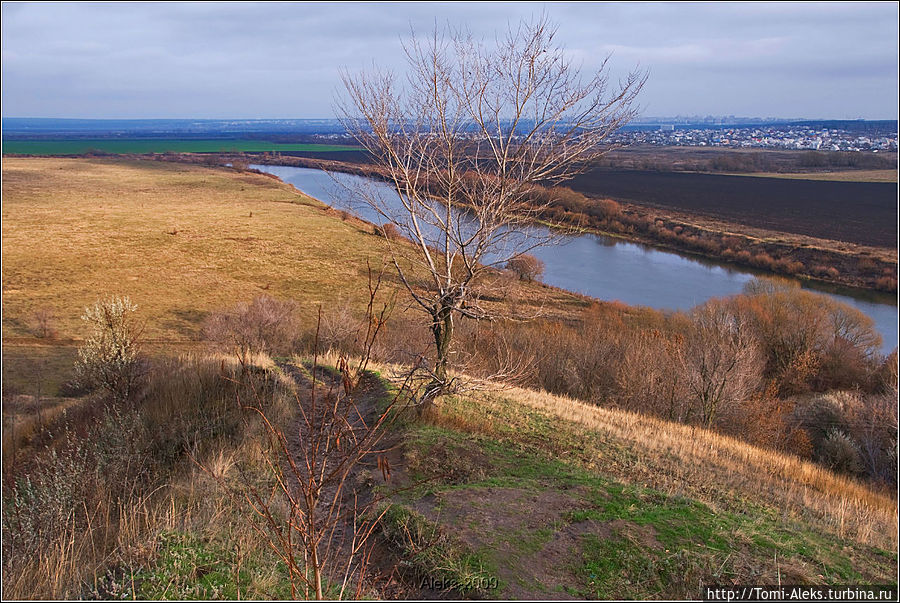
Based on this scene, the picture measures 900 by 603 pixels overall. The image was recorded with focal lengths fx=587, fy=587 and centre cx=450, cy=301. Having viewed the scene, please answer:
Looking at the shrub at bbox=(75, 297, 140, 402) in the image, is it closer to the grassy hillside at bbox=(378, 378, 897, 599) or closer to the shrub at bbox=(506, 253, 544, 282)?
the shrub at bbox=(506, 253, 544, 282)

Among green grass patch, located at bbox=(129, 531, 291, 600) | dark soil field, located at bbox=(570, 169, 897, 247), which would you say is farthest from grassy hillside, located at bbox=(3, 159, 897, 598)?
dark soil field, located at bbox=(570, 169, 897, 247)

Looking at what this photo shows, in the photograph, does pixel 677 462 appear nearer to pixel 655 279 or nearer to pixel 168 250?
pixel 655 279

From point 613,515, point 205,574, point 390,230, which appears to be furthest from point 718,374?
point 205,574

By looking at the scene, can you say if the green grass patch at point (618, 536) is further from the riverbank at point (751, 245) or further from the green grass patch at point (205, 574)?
the riverbank at point (751, 245)

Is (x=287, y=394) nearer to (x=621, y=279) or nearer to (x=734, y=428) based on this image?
(x=734, y=428)

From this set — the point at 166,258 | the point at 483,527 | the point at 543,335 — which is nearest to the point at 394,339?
the point at 543,335
